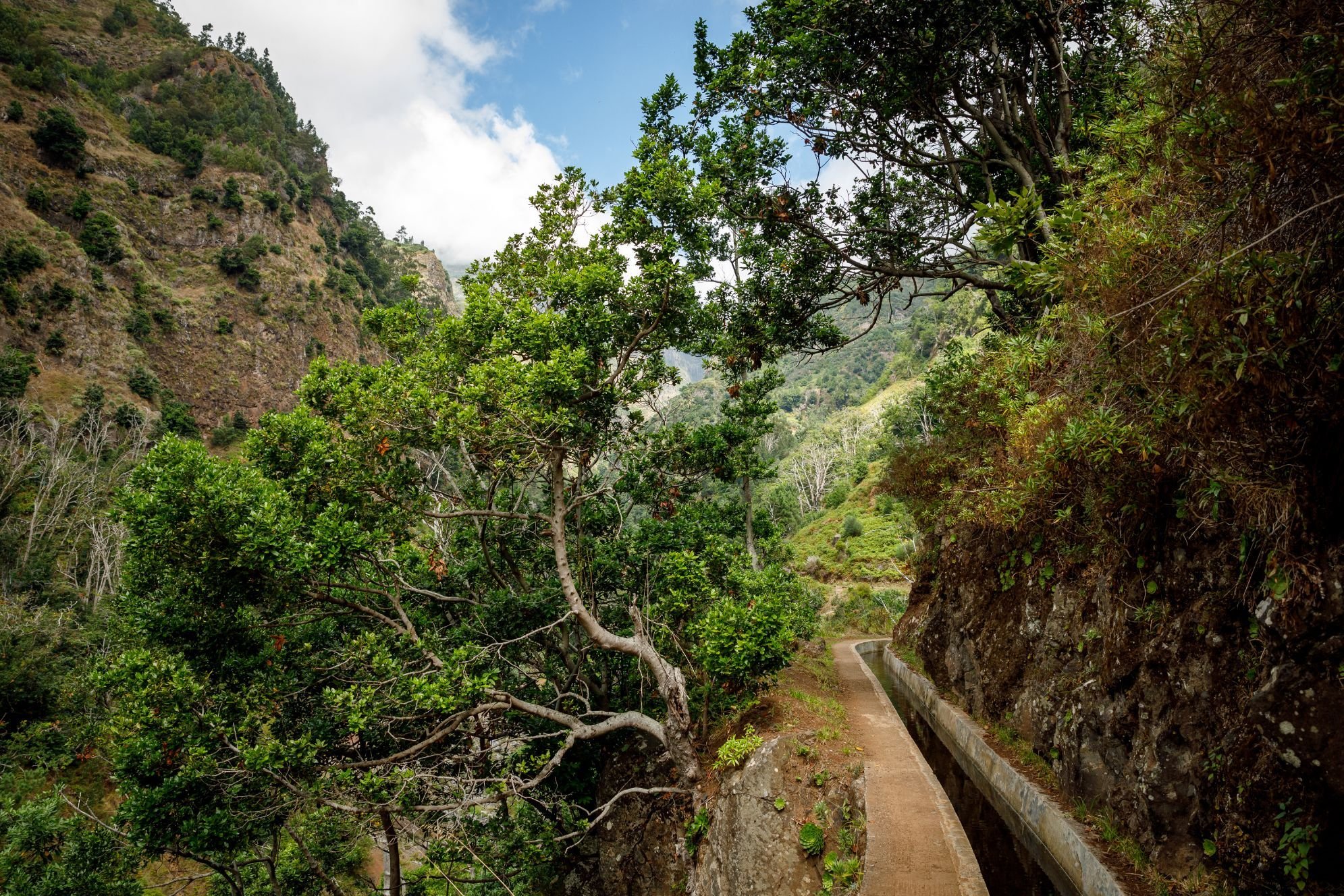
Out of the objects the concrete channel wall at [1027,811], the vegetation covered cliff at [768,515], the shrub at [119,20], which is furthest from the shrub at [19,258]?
the concrete channel wall at [1027,811]

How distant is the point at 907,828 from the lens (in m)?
7.70

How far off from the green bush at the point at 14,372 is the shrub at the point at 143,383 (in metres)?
6.60

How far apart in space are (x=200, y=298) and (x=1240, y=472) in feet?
254

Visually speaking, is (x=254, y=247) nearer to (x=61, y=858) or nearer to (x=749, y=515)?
(x=61, y=858)

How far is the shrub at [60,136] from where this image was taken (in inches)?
2061

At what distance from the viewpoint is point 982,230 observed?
5.45 metres

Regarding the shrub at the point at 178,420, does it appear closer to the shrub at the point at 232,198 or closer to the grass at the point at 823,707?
the shrub at the point at 232,198

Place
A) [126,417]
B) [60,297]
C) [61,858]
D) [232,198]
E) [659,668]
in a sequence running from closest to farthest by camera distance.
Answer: [659,668] < [61,858] < [126,417] < [60,297] < [232,198]

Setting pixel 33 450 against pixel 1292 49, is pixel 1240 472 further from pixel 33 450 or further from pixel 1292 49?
pixel 33 450

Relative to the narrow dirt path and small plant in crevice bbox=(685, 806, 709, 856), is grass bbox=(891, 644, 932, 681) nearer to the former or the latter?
the narrow dirt path

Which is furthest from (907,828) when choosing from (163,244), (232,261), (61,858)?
(163,244)

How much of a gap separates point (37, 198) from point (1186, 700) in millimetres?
79177

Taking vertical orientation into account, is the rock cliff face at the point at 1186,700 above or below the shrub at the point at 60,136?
below

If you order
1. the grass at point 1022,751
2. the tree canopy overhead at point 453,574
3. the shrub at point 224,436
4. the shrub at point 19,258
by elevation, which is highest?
the shrub at point 19,258
